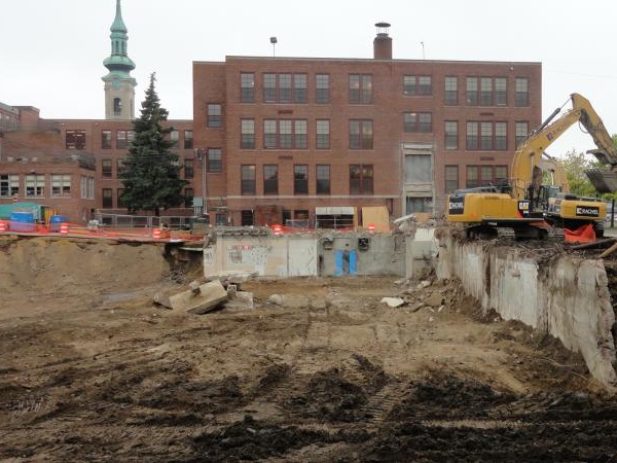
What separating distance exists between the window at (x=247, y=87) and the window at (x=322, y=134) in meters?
5.24

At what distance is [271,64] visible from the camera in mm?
48531

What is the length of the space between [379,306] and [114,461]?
15328 millimetres

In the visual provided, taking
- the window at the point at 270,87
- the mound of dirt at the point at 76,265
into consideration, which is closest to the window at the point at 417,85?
the window at the point at 270,87

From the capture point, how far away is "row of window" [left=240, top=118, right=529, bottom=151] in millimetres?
48812

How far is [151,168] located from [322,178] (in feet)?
43.5

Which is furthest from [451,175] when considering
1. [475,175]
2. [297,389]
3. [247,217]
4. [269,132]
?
[297,389]

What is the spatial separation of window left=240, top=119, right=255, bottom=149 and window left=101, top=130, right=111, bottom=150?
2085cm

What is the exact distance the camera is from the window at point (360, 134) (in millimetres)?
49469

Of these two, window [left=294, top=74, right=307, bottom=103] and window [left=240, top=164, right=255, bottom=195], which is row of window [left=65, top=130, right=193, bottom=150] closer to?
window [left=240, top=164, right=255, bottom=195]

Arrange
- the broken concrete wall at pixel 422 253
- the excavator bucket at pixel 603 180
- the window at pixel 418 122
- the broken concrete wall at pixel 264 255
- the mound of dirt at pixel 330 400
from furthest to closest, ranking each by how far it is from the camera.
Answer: the window at pixel 418 122 < the broken concrete wall at pixel 264 255 < the broken concrete wall at pixel 422 253 < the excavator bucket at pixel 603 180 < the mound of dirt at pixel 330 400

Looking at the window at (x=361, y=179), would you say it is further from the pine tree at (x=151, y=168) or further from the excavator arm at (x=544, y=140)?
the excavator arm at (x=544, y=140)

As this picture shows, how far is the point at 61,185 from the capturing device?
5712cm

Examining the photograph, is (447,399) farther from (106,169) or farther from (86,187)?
(106,169)

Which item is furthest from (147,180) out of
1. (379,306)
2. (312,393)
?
(312,393)
